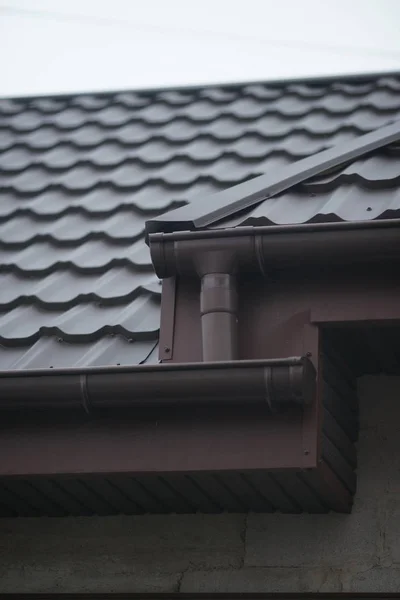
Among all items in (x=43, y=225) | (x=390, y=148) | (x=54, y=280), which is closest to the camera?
(x=390, y=148)

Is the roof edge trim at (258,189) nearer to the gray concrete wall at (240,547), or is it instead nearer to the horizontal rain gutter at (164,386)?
the horizontal rain gutter at (164,386)

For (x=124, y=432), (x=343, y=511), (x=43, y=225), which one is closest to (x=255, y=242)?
(x=124, y=432)

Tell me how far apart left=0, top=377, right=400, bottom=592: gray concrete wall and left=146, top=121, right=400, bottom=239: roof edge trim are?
2.62ft

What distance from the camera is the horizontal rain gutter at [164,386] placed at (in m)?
2.97

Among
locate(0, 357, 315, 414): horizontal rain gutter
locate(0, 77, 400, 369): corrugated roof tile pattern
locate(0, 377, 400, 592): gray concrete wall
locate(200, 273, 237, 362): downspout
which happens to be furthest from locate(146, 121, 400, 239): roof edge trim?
locate(0, 377, 400, 592): gray concrete wall

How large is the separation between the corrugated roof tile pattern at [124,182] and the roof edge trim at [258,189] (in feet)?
0.24

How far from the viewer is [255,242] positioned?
3.22 m

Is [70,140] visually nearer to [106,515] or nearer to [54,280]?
[54,280]

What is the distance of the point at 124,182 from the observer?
534 cm

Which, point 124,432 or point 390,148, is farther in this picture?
point 390,148

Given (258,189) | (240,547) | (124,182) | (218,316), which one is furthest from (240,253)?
(124,182)

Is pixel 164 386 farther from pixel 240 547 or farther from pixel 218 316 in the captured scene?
pixel 240 547

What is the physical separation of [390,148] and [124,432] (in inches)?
66.7

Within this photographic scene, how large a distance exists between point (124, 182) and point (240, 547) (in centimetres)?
243
